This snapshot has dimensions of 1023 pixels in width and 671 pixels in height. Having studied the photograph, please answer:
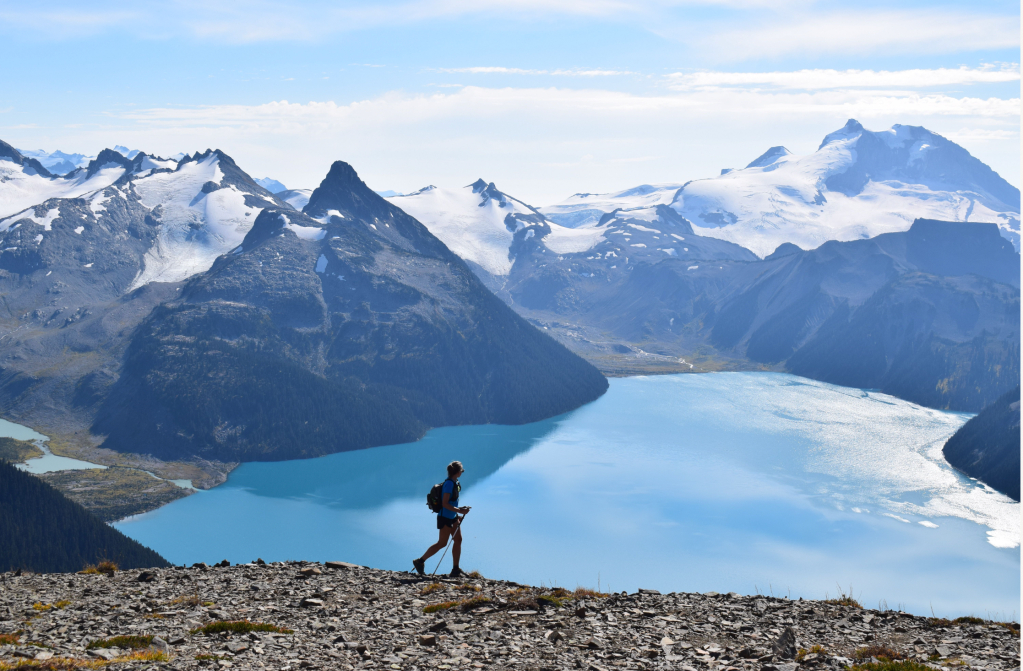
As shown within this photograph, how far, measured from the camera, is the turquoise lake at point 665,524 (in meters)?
120

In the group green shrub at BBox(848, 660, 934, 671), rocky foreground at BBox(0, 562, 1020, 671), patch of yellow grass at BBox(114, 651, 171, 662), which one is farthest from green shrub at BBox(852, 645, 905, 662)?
patch of yellow grass at BBox(114, 651, 171, 662)

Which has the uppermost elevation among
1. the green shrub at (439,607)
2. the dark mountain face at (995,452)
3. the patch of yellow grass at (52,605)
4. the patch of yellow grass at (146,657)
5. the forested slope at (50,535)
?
the dark mountain face at (995,452)

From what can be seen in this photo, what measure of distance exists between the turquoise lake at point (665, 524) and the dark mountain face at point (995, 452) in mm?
4152

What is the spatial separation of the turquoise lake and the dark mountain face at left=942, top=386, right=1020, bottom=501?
163 inches

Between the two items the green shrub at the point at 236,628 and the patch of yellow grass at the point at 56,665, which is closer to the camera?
the patch of yellow grass at the point at 56,665

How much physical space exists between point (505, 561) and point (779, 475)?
82995mm

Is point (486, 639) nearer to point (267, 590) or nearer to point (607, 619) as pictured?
point (607, 619)

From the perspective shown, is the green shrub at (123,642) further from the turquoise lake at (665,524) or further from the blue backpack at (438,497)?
the turquoise lake at (665,524)

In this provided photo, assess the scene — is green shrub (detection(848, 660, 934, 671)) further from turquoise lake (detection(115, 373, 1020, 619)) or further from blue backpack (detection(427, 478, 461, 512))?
turquoise lake (detection(115, 373, 1020, 619))

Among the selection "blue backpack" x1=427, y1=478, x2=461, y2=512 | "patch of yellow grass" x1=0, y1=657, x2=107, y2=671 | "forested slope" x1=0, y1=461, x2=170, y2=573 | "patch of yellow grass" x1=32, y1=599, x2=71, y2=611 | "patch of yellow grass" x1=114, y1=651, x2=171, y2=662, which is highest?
"blue backpack" x1=427, y1=478, x2=461, y2=512

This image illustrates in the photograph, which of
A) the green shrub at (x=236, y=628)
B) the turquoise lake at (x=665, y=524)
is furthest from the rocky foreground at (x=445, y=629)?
the turquoise lake at (x=665, y=524)

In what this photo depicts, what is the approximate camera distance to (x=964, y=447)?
195250mm

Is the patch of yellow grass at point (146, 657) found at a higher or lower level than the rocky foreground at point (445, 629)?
lower

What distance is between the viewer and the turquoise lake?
4739 inches
